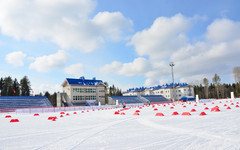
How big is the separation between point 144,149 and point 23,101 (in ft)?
160

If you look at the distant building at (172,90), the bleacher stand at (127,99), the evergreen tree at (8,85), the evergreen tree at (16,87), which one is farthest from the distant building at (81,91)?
the distant building at (172,90)

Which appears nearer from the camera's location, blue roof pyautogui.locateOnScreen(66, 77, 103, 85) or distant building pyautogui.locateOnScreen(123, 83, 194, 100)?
blue roof pyautogui.locateOnScreen(66, 77, 103, 85)

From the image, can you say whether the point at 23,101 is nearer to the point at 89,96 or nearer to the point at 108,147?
the point at 89,96

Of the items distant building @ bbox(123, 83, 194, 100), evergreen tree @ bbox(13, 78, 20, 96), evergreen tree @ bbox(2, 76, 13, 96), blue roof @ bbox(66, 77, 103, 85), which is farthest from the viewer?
distant building @ bbox(123, 83, 194, 100)

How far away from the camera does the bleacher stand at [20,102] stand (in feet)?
134

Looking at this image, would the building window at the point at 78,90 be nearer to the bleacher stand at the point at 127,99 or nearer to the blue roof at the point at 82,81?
the blue roof at the point at 82,81

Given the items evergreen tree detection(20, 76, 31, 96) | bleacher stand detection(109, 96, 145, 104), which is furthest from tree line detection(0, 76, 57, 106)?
bleacher stand detection(109, 96, 145, 104)

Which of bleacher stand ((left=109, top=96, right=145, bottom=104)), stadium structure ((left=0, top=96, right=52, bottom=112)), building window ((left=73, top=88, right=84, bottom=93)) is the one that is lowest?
bleacher stand ((left=109, top=96, right=145, bottom=104))

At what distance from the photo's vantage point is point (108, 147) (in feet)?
13.9

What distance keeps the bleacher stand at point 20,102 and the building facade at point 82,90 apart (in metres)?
8.00

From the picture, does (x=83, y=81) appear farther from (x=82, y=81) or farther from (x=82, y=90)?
(x=82, y=90)

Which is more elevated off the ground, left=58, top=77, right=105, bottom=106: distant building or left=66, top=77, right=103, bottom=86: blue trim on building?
left=66, top=77, right=103, bottom=86: blue trim on building

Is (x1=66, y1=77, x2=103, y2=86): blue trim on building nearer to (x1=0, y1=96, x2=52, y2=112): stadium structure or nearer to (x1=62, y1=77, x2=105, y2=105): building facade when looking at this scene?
(x1=62, y1=77, x2=105, y2=105): building facade

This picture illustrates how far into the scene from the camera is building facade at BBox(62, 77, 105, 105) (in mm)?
52469
